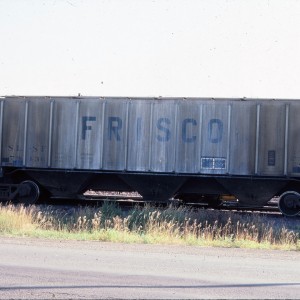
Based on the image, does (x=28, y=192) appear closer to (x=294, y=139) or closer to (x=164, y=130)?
(x=164, y=130)

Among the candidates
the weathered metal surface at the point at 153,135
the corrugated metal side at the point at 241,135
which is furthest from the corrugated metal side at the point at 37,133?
the corrugated metal side at the point at 241,135

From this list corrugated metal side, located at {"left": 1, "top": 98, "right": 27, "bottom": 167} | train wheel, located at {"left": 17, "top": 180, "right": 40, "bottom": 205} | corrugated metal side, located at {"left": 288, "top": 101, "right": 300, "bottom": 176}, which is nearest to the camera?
corrugated metal side, located at {"left": 288, "top": 101, "right": 300, "bottom": 176}

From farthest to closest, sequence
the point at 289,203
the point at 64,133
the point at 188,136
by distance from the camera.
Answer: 1. the point at 64,133
2. the point at 188,136
3. the point at 289,203

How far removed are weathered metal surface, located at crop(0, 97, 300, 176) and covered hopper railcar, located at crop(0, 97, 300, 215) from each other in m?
0.03

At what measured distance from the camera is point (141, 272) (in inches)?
323

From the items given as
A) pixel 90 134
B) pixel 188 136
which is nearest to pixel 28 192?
pixel 90 134

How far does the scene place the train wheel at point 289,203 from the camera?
17969mm

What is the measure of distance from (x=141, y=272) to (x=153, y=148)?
11.0m

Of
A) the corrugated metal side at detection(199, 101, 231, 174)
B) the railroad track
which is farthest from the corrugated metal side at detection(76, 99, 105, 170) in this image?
the corrugated metal side at detection(199, 101, 231, 174)

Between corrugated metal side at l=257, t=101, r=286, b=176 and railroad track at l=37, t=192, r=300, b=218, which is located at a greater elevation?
corrugated metal side at l=257, t=101, r=286, b=176

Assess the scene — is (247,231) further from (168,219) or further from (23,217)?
(23,217)

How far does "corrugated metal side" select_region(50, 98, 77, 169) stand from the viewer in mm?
19625

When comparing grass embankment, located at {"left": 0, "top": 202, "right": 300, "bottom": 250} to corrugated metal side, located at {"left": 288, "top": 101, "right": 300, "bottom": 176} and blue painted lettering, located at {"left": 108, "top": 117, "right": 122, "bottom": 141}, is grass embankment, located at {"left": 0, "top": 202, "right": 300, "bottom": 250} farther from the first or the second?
blue painted lettering, located at {"left": 108, "top": 117, "right": 122, "bottom": 141}

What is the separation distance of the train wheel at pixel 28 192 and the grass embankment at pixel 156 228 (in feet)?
8.06
